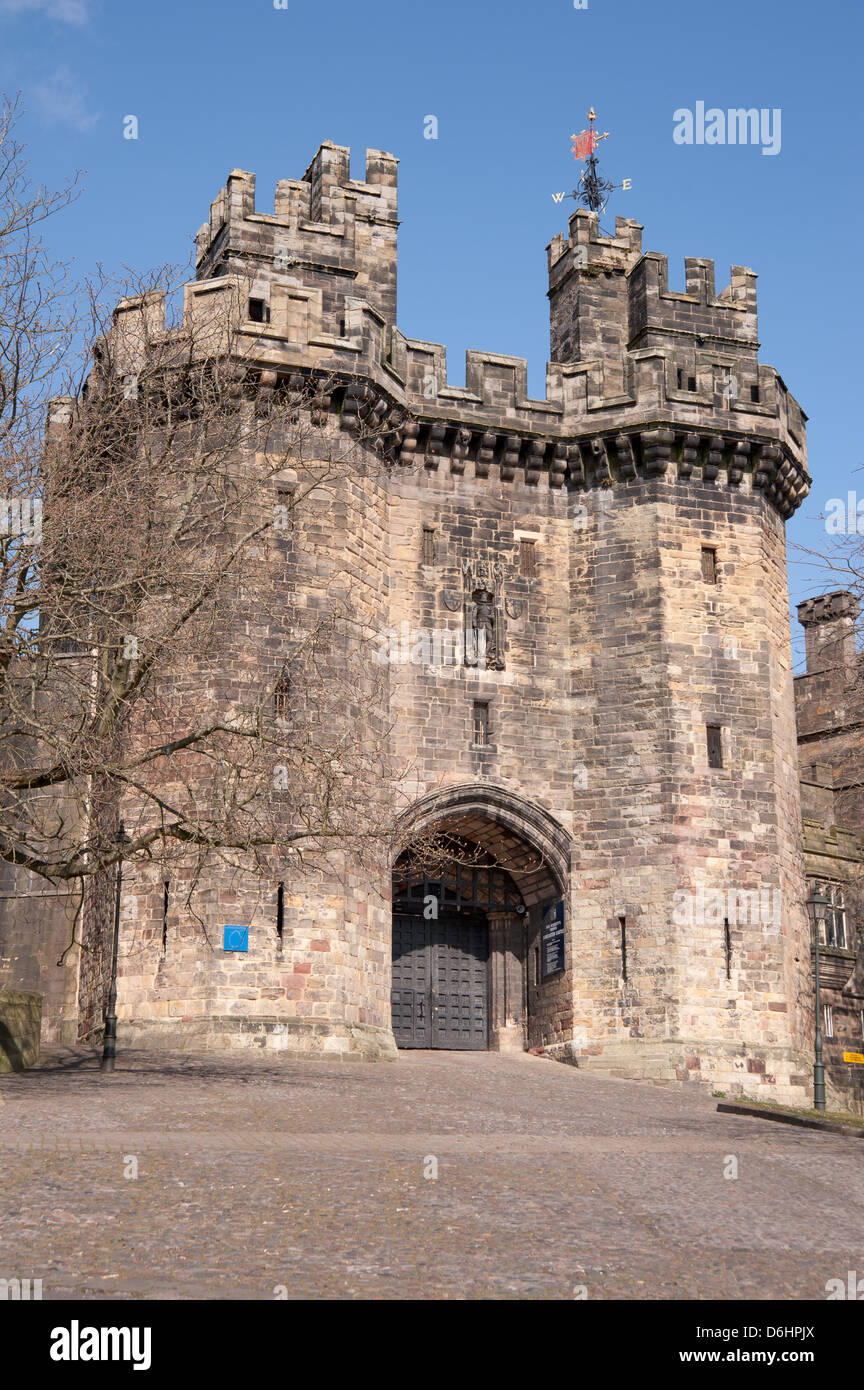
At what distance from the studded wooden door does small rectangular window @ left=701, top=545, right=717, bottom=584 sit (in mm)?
6958

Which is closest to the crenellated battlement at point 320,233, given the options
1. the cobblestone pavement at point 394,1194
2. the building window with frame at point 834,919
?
the building window with frame at point 834,919

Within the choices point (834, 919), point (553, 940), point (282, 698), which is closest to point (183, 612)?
point (282, 698)

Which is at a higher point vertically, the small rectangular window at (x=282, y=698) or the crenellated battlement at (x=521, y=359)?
the crenellated battlement at (x=521, y=359)

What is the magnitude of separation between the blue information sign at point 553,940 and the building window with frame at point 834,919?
6.61 m

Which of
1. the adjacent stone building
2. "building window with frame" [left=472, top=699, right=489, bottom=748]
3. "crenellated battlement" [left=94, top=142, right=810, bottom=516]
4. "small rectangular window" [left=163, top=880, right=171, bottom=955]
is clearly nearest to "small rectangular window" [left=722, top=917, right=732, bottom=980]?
the adjacent stone building

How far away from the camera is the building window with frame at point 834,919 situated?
96.6 feet

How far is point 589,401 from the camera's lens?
86.1 ft

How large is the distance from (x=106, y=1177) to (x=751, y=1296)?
4773mm

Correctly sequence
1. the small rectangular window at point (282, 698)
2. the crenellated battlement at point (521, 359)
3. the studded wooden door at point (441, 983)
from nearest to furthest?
the small rectangular window at point (282, 698) → the crenellated battlement at point (521, 359) → the studded wooden door at point (441, 983)

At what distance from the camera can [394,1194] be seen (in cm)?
1134

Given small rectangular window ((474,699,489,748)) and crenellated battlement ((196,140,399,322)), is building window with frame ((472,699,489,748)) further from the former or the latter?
crenellated battlement ((196,140,399,322))

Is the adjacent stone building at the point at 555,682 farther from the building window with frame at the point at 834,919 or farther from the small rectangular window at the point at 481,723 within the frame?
the building window with frame at the point at 834,919

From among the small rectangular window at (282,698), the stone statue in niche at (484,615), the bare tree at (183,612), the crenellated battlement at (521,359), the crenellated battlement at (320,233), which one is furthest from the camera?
the crenellated battlement at (320,233)
